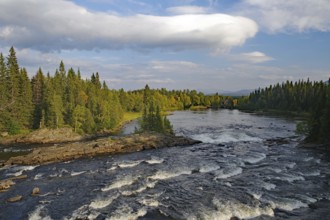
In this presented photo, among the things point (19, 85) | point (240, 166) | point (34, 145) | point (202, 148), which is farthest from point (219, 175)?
point (19, 85)

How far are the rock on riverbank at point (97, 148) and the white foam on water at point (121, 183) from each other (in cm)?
2257

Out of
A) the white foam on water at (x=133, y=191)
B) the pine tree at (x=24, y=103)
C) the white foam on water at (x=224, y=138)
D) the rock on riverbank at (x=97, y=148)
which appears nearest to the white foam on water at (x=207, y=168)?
the white foam on water at (x=133, y=191)

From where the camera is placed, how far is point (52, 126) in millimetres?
96688

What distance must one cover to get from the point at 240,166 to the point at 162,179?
1507 centimetres

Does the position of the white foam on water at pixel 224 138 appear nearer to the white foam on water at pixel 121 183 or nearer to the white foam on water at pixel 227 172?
the white foam on water at pixel 227 172

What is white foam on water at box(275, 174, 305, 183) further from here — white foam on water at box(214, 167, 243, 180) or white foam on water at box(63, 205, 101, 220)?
white foam on water at box(63, 205, 101, 220)

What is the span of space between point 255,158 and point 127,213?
111 feet

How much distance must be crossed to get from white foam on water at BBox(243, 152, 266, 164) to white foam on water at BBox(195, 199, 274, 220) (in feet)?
74.9

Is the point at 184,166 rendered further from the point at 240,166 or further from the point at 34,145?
the point at 34,145

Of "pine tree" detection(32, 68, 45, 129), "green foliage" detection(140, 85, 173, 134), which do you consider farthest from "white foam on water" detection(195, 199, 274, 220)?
"pine tree" detection(32, 68, 45, 129)

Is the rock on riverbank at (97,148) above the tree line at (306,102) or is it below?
below

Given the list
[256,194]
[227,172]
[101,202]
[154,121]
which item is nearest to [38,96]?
[154,121]

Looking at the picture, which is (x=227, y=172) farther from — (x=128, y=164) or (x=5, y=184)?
(x=5, y=184)

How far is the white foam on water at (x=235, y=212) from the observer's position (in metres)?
30.0
